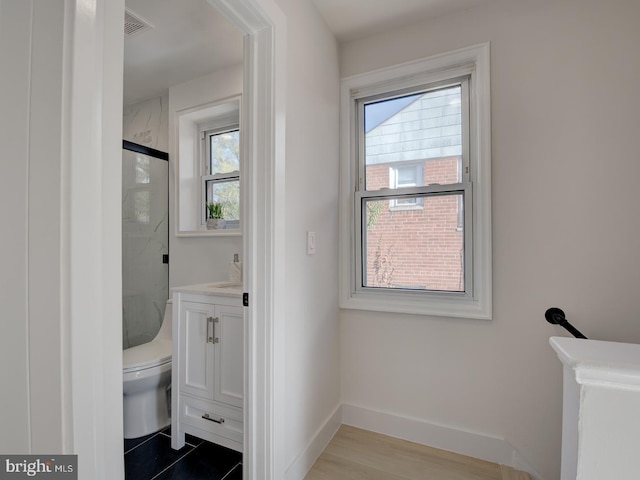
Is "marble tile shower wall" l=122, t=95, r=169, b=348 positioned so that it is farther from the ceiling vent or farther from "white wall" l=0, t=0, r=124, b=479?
"white wall" l=0, t=0, r=124, b=479

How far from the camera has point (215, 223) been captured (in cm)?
228

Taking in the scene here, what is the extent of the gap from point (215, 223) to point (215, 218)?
4 cm

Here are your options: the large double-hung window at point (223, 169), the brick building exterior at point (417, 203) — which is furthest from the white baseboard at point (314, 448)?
the large double-hung window at point (223, 169)

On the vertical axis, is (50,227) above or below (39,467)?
above

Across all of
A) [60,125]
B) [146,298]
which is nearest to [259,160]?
[60,125]

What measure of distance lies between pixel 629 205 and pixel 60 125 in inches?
80.7

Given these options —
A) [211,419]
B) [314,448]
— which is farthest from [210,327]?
[314,448]

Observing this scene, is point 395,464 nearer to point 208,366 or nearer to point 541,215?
point 208,366

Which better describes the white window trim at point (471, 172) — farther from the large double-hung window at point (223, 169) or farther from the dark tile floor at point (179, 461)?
the dark tile floor at point (179, 461)

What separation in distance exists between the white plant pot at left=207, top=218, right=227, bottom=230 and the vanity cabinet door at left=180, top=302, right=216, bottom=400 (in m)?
0.76

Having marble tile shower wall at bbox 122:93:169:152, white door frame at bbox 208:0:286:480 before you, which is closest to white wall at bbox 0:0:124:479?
white door frame at bbox 208:0:286:480

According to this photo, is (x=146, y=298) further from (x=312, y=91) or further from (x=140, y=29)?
(x=312, y=91)

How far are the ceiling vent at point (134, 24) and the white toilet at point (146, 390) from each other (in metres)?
1.99

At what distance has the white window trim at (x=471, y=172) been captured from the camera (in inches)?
63.0
